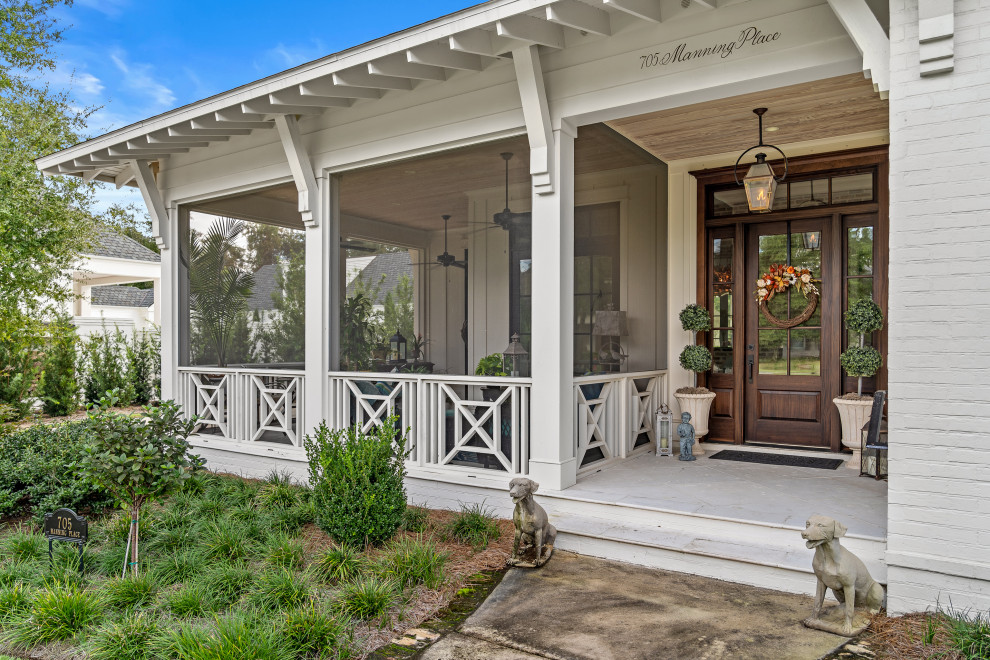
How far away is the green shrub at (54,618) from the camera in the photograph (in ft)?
9.40

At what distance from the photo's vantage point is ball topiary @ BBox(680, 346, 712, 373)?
5477 millimetres

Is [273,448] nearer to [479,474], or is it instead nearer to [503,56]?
[479,474]

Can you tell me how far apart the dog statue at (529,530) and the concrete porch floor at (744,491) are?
1.57 feet

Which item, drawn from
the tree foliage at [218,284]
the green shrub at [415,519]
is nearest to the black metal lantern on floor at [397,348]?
the green shrub at [415,519]

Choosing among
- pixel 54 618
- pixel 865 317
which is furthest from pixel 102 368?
pixel 865 317

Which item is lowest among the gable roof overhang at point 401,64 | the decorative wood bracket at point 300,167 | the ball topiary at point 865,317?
the ball topiary at point 865,317

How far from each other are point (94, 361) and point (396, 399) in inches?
314

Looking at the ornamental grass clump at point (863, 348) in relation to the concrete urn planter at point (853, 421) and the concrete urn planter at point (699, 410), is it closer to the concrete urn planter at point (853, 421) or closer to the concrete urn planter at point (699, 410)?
the concrete urn planter at point (853, 421)

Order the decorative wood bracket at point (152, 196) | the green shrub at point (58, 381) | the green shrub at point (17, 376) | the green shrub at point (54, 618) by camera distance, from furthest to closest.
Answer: the green shrub at point (58, 381) → the green shrub at point (17, 376) → the decorative wood bracket at point (152, 196) → the green shrub at point (54, 618)

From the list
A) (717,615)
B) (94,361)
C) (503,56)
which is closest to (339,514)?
(717,615)

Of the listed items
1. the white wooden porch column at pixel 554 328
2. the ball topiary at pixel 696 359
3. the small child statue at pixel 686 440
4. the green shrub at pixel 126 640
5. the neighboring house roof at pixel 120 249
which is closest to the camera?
the green shrub at pixel 126 640

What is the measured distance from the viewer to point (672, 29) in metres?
3.67

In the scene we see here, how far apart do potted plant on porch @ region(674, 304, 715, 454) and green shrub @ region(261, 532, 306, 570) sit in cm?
330

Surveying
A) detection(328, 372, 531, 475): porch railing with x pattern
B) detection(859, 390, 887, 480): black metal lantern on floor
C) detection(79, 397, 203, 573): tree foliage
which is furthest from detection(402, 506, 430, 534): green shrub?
detection(859, 390, 887, 480): black metal lantern on floor
